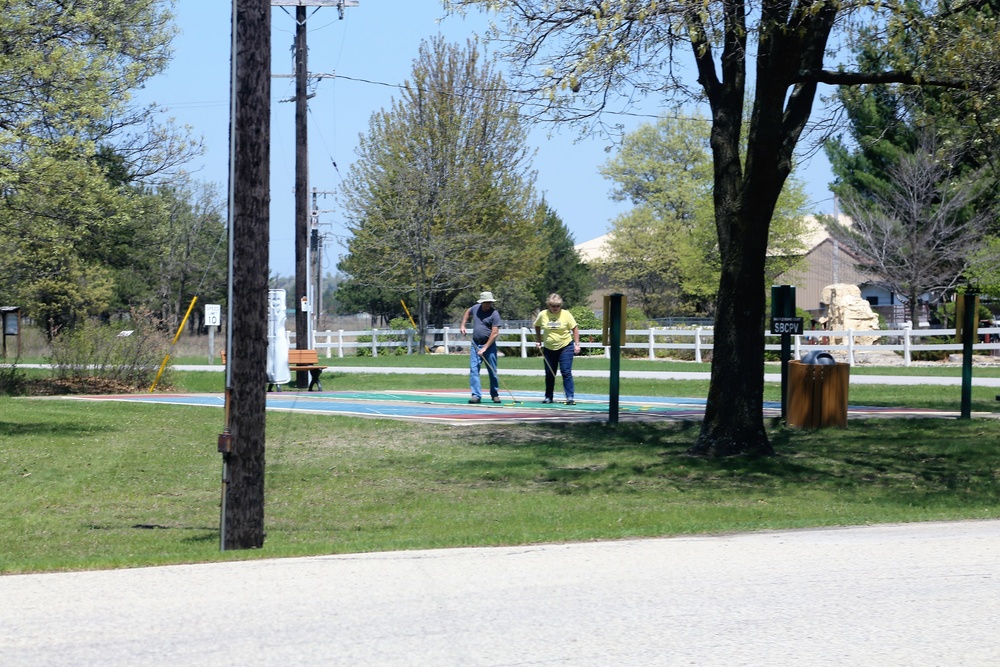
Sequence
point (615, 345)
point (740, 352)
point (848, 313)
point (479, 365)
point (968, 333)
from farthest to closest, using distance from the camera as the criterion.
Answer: point (848, 313) → point (479, 365) → point (968, 333) → point (615, 345) → point (740, 352)

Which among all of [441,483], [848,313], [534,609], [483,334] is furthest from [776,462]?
[848,313]

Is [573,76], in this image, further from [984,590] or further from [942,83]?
[984,590]

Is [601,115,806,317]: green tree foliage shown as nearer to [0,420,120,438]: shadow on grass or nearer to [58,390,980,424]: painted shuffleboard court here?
[58,390,980,424]: painted shuffleboard court

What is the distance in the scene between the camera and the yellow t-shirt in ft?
65.1

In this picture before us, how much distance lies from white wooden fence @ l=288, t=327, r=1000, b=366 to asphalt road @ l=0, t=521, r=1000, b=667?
89.6 ft

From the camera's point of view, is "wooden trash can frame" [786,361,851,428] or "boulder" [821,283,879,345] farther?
"boulder" [821,283,879,345]

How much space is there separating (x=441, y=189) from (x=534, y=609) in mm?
43377

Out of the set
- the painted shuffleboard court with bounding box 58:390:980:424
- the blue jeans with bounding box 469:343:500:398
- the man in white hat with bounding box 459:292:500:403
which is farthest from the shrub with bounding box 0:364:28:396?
the man in white hat with bounding box 459:292:500:403

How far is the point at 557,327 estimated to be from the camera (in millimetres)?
19875

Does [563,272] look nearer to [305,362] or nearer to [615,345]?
[305,362]

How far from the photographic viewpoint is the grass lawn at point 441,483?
32.5 ft

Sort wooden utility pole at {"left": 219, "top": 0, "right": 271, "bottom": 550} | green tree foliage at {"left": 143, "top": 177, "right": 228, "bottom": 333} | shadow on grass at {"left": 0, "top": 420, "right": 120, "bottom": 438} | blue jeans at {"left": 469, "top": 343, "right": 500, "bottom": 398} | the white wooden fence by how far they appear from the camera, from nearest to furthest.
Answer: wooden utility pole at {"left": 219, "top": 0, "right": 271, "bottom": 550} < shadow on grass at {"left": 0, "top": 420, "right": 120, "bottom": 438} < blue jeans at {"left": 469, "top": 343, "right": 500, "bottom": 398} < the white wooden fence < green tree foliage at {"left": 143, "top": 177, "right": 228, "bottom": 333}

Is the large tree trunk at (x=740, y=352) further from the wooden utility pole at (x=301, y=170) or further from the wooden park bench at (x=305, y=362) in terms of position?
the wooden utility pole at (x=301, y=170)

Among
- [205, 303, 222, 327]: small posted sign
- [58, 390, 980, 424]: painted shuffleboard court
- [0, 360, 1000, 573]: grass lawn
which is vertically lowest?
[0, 360, 1000, 573]: grass lawn
